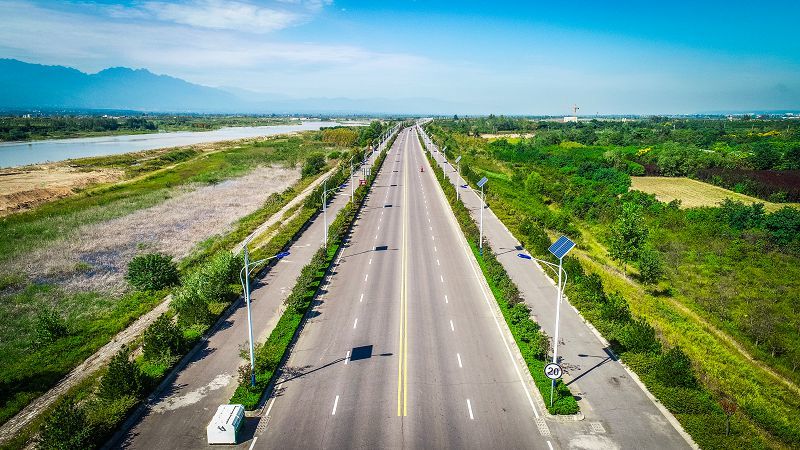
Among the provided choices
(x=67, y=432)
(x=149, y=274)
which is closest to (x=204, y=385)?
(x=67, y=432)

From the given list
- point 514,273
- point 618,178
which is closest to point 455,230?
point 514,273

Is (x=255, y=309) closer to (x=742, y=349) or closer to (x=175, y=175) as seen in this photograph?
(x=742, y=349)

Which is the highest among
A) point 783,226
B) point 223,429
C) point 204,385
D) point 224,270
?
point 783,226

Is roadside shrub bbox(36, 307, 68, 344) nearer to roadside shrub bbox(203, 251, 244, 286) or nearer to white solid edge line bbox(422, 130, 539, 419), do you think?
roadside shrub bbox(203, 251, 244, 286)

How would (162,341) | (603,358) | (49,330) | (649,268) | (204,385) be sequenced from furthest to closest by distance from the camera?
(649,268) → (49,330) → (603,358) → (162,341) → (204,385)

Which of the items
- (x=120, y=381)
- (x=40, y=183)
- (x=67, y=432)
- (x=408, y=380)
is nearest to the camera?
(x=67, y=432)

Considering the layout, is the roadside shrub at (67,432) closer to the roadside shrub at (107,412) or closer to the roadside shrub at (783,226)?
the roadside shrub at (107,412)

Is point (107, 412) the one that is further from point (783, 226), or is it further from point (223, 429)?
point (783, 226)
